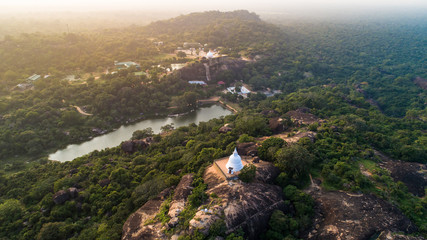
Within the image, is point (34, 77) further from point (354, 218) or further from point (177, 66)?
point (354, 218)

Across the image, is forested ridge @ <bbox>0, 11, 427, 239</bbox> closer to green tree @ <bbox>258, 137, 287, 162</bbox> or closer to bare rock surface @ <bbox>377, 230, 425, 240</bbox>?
green tree @ <bbox>258, 137, 287, 162</bbox>

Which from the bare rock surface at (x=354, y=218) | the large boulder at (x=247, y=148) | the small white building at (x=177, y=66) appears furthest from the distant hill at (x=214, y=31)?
the bare rock surface at (x=354, y=218)

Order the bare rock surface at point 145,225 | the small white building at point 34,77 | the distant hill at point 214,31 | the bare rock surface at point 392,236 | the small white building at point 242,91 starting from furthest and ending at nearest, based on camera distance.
Result: the distant hill at point 214,31 < the small white building at point 242,91 < the small white building at point 34,77 < the bare rock surface at point 145,225 < the bare rock surface at point 392,236

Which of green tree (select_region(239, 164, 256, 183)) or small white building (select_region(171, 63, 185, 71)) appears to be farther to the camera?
small white building (select_region(171, 63, 185, 71))

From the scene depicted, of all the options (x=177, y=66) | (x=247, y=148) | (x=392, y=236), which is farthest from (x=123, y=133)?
(x=392, y=236)

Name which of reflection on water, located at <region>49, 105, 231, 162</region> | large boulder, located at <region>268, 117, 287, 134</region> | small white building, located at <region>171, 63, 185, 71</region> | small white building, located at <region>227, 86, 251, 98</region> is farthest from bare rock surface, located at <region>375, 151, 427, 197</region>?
small white building, located at <region>171, 63, 185, 71</region>

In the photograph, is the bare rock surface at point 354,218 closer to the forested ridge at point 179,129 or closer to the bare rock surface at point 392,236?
the bare rock surface at point 392,236
